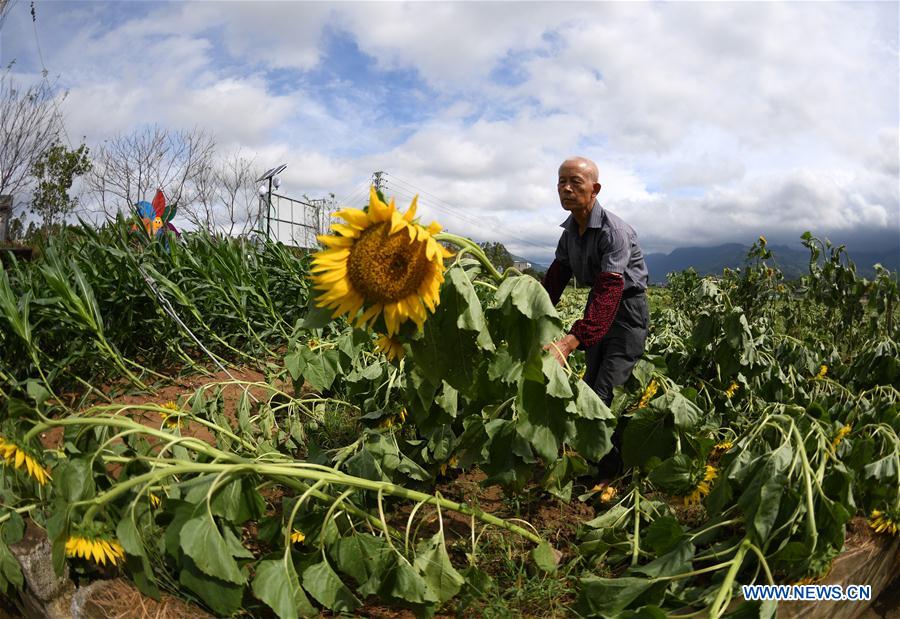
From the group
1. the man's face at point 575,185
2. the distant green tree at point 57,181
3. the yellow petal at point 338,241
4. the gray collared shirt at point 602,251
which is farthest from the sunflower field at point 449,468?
the distant green tree at point 57,181

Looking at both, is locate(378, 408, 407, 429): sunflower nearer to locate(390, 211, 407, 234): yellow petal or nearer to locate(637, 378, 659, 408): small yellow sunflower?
locate(637, 378, 659, 408): small yellow sunflower

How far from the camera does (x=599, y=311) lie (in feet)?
8.27

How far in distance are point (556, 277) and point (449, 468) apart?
1186mm

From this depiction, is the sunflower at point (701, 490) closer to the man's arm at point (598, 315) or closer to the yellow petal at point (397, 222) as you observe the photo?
the man's arm at point (598, 315)

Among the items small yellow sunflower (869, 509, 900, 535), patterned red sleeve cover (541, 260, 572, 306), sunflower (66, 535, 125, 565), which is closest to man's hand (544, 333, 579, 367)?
patterned red sleeve cover (541, 260, 572, 306)

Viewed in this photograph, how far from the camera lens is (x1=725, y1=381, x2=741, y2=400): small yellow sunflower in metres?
3.67

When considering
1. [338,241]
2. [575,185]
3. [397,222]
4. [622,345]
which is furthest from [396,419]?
[397,222]

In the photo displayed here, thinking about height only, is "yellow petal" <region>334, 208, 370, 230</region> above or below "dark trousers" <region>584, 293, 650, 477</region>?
above

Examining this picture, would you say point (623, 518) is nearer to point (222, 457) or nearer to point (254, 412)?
point (222, 457)

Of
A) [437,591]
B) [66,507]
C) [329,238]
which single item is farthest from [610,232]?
[66,507]

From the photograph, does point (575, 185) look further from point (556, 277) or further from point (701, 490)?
point (701, 490)

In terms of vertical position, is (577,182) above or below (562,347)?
above

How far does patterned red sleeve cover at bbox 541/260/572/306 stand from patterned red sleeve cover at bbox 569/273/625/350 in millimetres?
530

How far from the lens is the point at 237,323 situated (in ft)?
17.2
